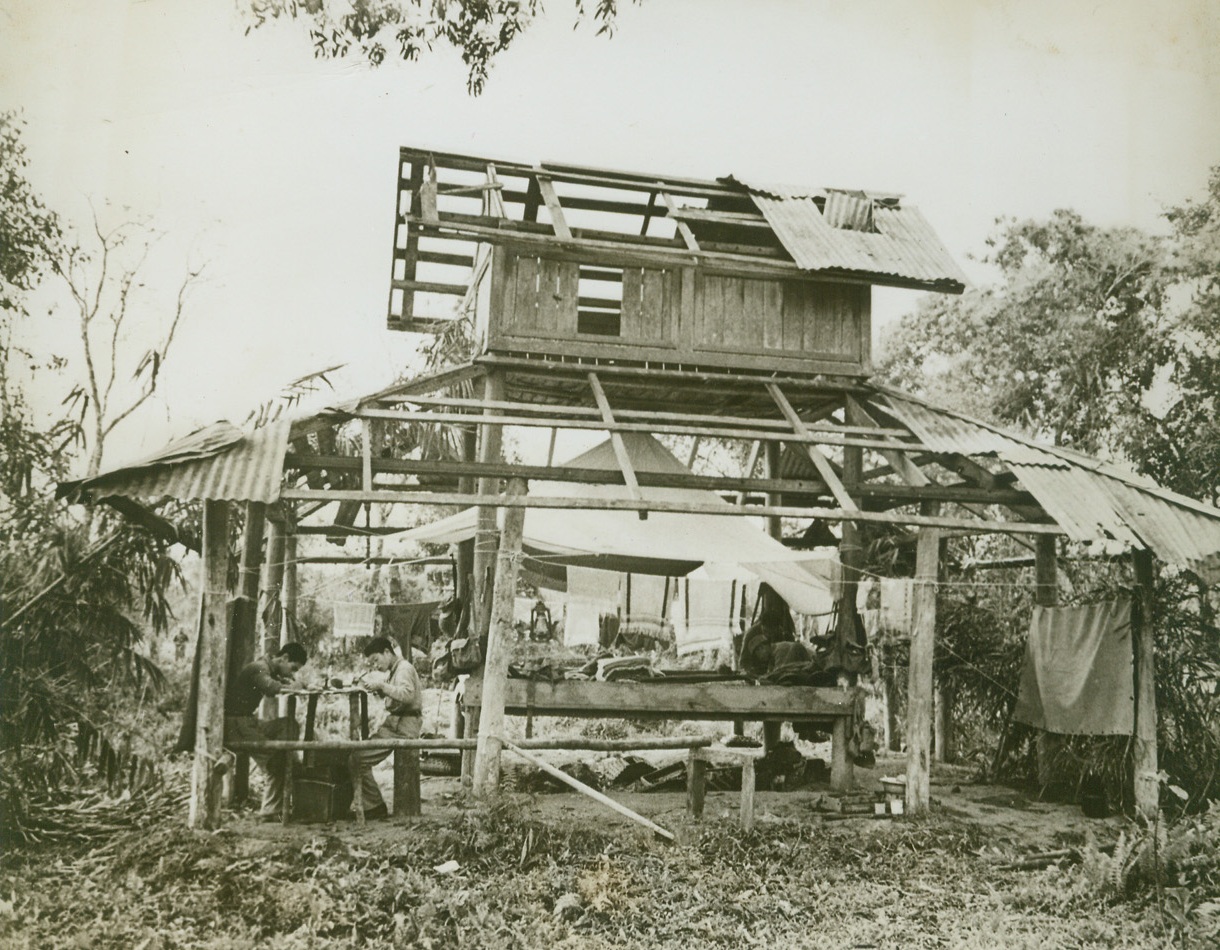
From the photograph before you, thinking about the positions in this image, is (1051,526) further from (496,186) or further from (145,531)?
(145,531)

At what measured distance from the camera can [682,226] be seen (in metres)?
10.5

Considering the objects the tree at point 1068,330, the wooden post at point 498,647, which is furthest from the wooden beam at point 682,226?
the tree at point 1068,330

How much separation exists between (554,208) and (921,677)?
20.1 feet

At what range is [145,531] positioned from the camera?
8.15 m

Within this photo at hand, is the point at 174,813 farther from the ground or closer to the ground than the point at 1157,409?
closer to the ground

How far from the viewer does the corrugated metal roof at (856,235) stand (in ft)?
33.9

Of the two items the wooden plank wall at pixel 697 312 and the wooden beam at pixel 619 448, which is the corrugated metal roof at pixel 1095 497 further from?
the wooden beam at pixel 619 448

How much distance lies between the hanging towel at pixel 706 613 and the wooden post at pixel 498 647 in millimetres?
6894

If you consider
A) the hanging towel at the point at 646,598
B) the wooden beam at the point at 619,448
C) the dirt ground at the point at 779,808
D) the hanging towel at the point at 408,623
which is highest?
the wooden beam at the point at 619,448

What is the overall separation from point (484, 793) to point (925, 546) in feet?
16.3

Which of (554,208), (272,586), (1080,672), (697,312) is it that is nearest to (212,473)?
(272,586)

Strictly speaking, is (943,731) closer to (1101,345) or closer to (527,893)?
(1101,345)

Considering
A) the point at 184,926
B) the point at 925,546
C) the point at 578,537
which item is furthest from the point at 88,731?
the point at 925,546

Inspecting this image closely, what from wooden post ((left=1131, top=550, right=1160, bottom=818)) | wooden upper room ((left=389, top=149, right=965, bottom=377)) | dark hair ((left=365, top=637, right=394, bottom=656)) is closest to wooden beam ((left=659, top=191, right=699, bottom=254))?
wooden upper room ((left=389, top=149, right=965, bottom=377))
